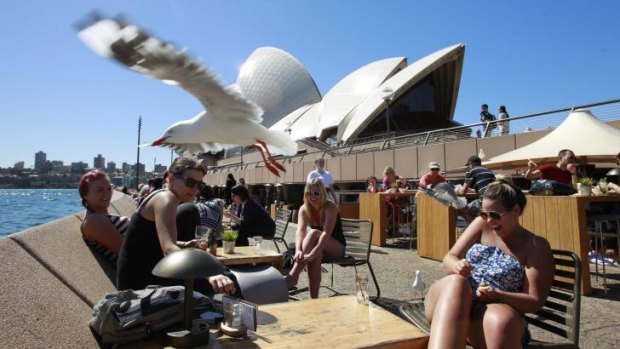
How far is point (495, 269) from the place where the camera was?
2.22m

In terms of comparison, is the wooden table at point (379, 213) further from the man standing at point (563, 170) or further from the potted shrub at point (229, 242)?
the potted shrub at point (229, 242)

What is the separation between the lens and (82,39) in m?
3.67

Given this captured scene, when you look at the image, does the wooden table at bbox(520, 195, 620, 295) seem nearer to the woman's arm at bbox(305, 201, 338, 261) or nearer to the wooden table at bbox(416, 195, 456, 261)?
the wooden table at bbox(416, 195, 456, 261)

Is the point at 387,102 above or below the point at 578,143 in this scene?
above

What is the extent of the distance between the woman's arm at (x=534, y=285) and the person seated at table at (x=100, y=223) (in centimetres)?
245

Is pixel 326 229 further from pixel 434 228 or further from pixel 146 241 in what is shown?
pixel 434 228

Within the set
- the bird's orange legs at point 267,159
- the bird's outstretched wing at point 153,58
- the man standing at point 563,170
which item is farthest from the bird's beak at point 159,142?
the man standing at point 563,170

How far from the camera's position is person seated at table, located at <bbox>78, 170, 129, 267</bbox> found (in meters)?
2.92

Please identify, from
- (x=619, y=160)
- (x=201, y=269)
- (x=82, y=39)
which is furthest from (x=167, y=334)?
(x=619, y=160)

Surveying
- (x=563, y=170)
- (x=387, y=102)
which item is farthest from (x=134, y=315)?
(x=387, y=102)

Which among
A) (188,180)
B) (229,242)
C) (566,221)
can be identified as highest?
(188,180)

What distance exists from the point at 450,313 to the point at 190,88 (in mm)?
4323

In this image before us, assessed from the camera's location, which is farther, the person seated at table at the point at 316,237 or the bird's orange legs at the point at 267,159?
the bird's orange legs at the point at 267,159

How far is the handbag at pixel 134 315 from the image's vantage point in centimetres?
153
